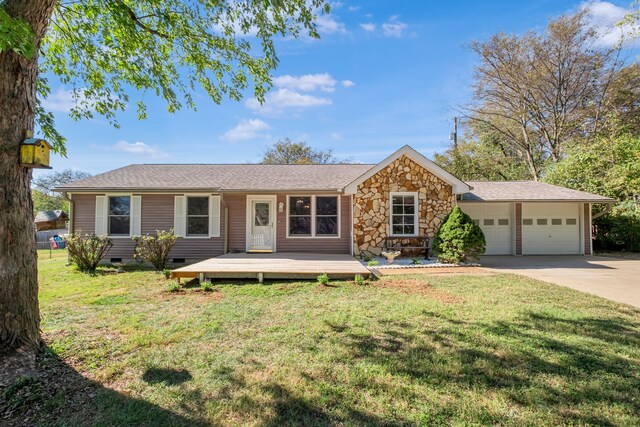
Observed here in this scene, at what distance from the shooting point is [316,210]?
1141 cm

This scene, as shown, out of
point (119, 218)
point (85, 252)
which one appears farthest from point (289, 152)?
point (85, 252)

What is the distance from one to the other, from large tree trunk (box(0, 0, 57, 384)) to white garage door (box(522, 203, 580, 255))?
14.9 metres

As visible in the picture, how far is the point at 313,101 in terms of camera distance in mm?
16203

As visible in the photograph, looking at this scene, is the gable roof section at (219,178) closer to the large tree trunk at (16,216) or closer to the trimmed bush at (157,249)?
the trimmed bush at (157,249)

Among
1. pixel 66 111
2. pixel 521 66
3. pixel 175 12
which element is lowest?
pixel 66 111

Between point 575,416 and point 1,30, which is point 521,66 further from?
point 1,30

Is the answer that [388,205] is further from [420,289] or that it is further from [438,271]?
[420,289]

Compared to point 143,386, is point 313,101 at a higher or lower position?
higher

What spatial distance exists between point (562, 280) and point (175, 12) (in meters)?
10.6

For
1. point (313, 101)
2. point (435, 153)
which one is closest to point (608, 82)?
point (435, 153)

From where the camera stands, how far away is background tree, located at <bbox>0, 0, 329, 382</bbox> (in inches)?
119

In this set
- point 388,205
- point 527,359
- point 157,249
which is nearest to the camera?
point 527,359

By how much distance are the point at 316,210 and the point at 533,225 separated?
9.23 meters

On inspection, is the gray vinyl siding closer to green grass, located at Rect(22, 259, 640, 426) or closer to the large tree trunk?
green grass, located at Rect(22, 259, 640, 426)
